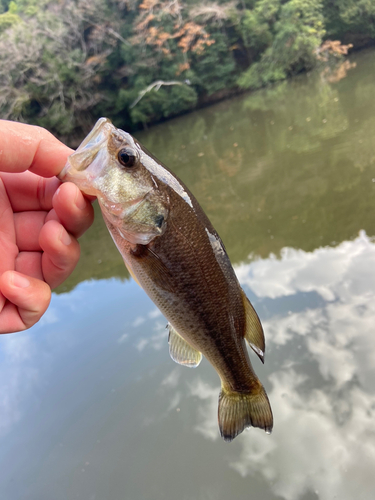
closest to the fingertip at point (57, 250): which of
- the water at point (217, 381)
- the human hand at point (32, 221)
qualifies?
the human hand at point (32, 221)

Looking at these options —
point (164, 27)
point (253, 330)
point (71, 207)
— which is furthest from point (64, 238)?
point (164, 27)

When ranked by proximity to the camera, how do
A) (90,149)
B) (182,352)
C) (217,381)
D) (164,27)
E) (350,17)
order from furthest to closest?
(350,17), (164,27), (217,381), (182,352), (90,149)

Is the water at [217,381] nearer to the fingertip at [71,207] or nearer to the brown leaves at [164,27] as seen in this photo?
the fingertip at [71,207]

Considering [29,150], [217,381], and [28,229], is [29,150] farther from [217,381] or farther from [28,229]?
[217,381]

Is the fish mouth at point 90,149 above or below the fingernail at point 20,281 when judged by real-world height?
above

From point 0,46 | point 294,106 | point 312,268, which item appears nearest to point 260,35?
point 294,106

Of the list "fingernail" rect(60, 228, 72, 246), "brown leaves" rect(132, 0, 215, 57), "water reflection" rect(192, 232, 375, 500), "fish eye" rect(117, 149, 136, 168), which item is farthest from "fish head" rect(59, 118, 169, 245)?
"brown leaves" rect(132, 0, 215, 57)
